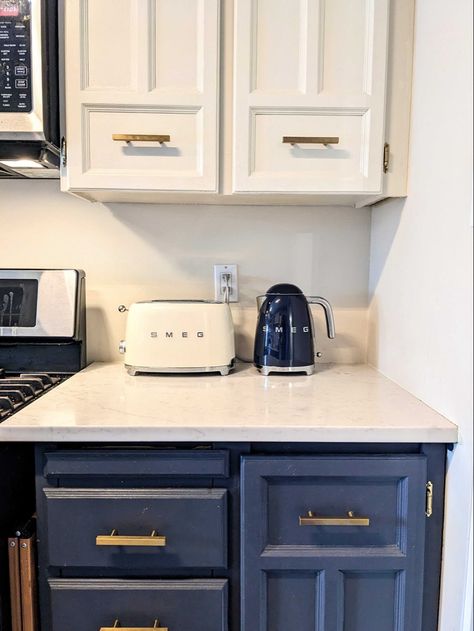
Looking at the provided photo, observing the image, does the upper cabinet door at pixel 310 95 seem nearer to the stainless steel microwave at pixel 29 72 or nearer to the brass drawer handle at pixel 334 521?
the stainless steel microwave at pixel 29 72

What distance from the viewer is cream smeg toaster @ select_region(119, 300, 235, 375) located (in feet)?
4.24

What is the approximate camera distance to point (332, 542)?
0.93 metres

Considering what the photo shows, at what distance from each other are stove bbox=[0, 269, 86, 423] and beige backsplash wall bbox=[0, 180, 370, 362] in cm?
13

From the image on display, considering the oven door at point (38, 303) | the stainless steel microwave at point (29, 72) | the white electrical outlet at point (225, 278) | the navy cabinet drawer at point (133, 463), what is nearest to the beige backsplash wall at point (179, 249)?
the white electrical outlet at point (225, 278)

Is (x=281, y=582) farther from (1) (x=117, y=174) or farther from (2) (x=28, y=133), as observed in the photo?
(2) (x=28, y=133)

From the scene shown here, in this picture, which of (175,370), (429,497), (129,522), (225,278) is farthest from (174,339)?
(429,497)

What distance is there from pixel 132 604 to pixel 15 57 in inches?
47.3

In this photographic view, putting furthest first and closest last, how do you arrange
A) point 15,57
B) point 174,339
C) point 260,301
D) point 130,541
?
point 260,301, point 174,339, point 15,57, point 130,541

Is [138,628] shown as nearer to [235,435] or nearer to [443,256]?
[235,435]

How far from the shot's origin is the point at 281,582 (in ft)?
3.07

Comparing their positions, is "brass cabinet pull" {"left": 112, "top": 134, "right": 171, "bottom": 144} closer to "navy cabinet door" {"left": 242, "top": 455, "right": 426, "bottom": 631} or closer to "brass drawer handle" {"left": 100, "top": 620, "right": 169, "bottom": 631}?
"navy cabinet door" {"left": 242, "top": 455, "right": 426, "bottom": 631}

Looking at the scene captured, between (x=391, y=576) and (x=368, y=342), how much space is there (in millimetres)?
715

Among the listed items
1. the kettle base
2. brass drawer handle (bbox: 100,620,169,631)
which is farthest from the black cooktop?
the kettle base

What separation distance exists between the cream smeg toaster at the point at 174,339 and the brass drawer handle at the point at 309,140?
1.57 feet
